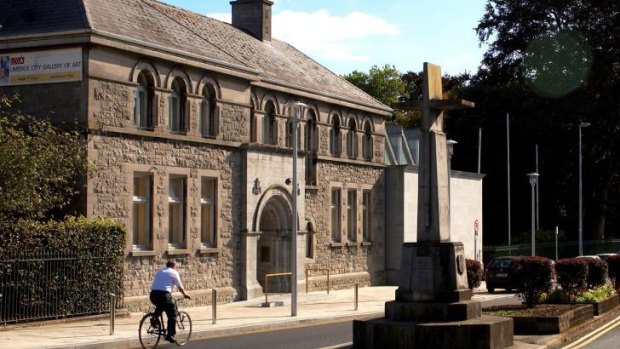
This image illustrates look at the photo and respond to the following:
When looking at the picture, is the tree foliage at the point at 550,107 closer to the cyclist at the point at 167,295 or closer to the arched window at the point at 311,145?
the arched window at the point at 311,145

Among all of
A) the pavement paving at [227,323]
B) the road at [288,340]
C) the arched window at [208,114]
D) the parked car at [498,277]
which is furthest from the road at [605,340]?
the parked car at [498,277]

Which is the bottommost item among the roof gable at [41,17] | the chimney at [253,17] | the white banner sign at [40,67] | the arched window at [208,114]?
the arched window at [208,114]

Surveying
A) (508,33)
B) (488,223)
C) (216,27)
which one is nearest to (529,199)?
(488,223)

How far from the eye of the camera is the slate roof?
28.8 meters

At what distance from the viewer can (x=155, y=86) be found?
30016mm

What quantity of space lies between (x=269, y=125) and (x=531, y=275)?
52.7 feet

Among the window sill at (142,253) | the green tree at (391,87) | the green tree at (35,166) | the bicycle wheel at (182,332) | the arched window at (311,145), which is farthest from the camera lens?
the green tree at (391,87)

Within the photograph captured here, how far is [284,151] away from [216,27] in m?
6.71

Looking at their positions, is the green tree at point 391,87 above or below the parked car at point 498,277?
above

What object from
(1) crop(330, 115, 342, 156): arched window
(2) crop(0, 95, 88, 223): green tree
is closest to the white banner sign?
(2) crop(0, 95, 88, 223): green tree

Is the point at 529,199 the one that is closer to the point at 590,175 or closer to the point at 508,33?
the point at 590,175

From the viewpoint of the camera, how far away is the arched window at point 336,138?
42.8 metres

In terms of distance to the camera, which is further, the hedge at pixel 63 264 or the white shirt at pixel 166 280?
the hedge at pixel 63 264

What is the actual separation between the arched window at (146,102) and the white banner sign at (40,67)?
2.48 m
